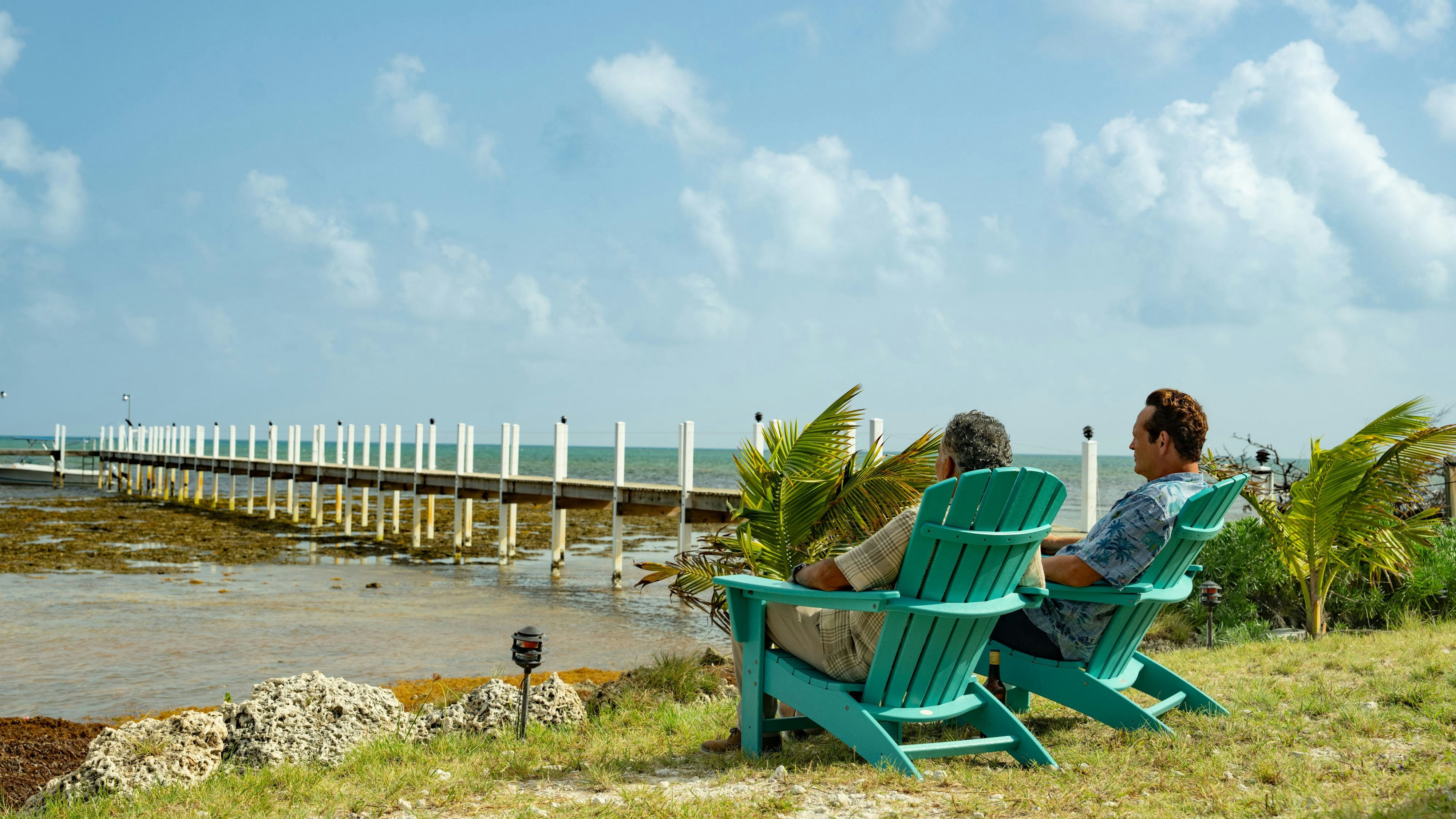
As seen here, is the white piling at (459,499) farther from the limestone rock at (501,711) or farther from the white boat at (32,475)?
the white boat at (32,475)

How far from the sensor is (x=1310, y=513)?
6.68 meters

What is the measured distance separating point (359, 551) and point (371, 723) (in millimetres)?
18370

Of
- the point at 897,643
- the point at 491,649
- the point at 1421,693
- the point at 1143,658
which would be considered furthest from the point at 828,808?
the point at 491,649

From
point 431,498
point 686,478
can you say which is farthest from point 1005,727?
point 431,498

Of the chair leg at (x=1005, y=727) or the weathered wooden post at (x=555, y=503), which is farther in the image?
the weathered wooden post at (x=555, y=503)

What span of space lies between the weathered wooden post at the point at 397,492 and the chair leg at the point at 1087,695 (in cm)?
2108

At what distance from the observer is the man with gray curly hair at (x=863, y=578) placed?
3.09 metres

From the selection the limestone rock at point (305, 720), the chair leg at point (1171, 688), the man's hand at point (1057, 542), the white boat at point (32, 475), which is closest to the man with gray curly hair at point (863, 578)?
the man's hand at point (1057, 542)

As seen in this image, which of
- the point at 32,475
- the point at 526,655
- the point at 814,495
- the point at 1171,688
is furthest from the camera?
the point at 32,475

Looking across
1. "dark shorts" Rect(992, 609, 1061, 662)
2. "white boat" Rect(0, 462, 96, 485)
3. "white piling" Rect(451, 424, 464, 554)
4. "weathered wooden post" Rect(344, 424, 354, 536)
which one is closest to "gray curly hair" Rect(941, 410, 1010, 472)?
"dark shorts" Rect(992, 609, 1061, 662)

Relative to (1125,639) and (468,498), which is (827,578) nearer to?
(1125,639)

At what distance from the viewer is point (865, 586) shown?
309cm

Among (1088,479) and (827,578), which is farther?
(1088,479)

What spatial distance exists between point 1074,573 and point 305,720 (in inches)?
139
